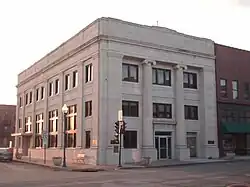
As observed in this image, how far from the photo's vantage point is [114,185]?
17.2 meters

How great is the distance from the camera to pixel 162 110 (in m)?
39.0

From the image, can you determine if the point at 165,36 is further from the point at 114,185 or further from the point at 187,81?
the point at 114,185

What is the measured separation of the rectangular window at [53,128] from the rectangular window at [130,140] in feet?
38.4

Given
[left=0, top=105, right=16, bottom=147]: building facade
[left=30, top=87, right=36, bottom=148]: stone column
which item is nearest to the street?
[left=30, top=87, right=36, bottom=148]: stone column

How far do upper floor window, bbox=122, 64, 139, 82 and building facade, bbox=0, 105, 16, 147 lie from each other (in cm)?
7091

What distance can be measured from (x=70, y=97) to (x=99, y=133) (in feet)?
28.1

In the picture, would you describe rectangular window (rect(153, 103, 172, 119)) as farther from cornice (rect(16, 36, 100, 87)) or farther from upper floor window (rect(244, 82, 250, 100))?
upper floor window (rect(244, 82, 250, 100))

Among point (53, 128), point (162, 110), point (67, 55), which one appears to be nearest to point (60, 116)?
point (53, 128)

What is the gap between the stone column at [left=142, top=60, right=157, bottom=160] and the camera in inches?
1432

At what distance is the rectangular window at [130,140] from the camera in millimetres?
35794

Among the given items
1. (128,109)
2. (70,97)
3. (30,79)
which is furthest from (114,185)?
(30,79)

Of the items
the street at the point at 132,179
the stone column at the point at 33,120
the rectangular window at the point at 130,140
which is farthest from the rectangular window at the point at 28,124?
the street at the point at 132,179

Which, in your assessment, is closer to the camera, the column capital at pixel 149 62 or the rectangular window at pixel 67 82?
the column capital at pixel 149 62

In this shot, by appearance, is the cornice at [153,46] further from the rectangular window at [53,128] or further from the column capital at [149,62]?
the rectangular window at [53,128]
